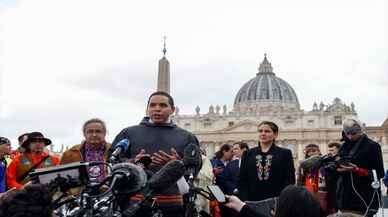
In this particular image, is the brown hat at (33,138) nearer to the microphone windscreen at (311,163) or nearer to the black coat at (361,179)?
the microphone windscreen at (311,163)

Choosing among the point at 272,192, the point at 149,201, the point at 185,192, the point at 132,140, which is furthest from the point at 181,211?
the point at 272,192

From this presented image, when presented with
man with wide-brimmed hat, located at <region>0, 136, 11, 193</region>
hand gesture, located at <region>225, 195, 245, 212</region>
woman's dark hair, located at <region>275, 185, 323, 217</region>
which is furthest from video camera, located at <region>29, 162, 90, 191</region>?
man with wide-brimmed hat, located at <region>0, 136, 11, 193</region>

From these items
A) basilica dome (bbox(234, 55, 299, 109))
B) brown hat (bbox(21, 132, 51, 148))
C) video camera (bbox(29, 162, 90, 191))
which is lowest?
video camera (bbox(29, 162, 90, 191))

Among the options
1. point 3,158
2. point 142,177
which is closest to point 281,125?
point 3,158

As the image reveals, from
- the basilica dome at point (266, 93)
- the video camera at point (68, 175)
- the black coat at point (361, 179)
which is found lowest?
the black coat at point (361, 179)

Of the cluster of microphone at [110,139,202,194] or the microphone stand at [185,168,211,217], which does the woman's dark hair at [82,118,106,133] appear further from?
the cluster of microphone at [110,139,202,194]

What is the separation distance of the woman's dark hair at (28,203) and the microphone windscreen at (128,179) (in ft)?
1.52

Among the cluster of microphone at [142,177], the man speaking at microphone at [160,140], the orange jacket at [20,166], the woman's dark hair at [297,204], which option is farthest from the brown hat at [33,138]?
the woman's dark hair at [297,204]

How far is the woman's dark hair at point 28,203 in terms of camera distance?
2332 mm

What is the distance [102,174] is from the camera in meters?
4.76

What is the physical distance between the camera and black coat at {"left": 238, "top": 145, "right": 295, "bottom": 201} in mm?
5953

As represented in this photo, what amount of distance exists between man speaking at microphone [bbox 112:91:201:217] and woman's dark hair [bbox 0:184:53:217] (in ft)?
5.21

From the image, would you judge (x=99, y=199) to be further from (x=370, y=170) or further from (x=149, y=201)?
(x=370, y=170)

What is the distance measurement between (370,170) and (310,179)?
1.86m
